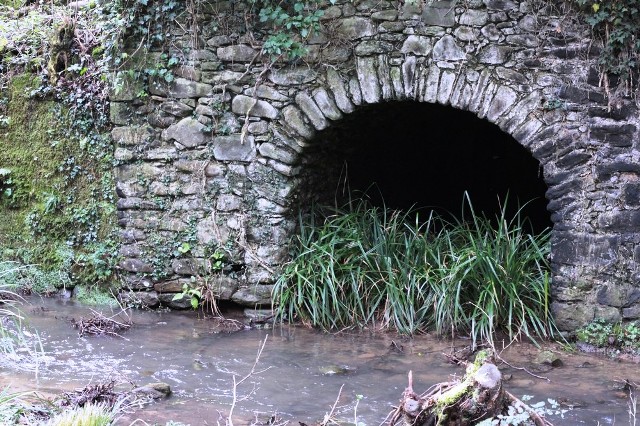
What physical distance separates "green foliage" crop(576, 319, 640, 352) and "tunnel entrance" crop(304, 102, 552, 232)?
165cm

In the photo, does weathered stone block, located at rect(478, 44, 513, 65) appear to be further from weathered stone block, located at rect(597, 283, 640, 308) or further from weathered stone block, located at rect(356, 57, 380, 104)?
weathered stone block, located at rect(597, 283, 640, 308)

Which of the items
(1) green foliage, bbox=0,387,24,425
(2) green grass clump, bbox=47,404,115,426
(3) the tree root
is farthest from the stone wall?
(2) green grass clump, bbox=47,404,115,426

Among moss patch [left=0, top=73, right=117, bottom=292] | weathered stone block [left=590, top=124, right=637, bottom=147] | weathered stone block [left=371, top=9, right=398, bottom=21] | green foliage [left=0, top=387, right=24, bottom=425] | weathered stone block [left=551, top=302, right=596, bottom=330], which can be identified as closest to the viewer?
green foliage [left=0, top=387, right=24, bottom=425]

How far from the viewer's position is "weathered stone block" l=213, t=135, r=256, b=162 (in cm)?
553

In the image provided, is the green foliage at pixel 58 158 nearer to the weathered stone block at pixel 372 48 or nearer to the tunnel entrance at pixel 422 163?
the tunnel entrance at pixel 422 163

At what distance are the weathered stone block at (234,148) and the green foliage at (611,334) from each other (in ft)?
8.92

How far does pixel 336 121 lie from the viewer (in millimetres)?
5367

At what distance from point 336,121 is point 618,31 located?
2014 millimetres

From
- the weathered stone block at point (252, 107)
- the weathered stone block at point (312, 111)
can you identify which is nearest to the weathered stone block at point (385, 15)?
the weathered stone block at point (312, 111)

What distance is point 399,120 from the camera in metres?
6.42

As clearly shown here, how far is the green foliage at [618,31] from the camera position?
4.62 m

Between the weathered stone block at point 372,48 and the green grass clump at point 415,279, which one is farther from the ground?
the weathered stone block at point 372,48

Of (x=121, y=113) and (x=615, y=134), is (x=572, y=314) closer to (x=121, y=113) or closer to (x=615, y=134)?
(x=615, y=134)

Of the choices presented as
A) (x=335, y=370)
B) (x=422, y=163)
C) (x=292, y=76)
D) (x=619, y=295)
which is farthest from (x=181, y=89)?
(x=619, y=295)
